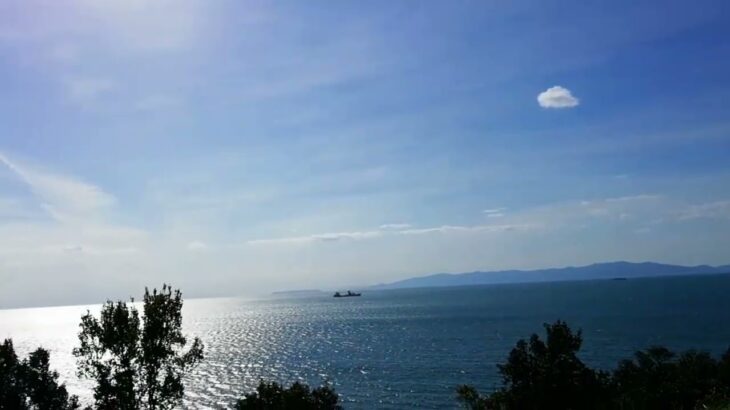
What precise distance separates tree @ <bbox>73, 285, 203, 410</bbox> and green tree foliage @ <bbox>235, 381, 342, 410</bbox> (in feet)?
28.3

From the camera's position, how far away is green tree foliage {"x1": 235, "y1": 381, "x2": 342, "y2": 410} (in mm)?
40406

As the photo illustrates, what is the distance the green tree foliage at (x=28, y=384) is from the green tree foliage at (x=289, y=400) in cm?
2095

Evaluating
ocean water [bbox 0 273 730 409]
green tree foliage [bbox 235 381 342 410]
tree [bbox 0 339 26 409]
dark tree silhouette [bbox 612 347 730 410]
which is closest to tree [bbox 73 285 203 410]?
green tree foliage [bbox 235 381 342 410]

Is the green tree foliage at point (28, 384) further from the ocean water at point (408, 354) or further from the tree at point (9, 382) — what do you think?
the ocean water at point (408, 354)

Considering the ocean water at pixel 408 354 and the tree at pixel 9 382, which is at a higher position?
the tree at pixel 9 382

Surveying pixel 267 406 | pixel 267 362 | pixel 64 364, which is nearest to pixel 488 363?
pixel 267 362

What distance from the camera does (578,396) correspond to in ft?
135

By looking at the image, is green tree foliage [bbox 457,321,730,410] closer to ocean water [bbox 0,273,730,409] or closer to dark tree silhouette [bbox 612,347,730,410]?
dark tree silhouette [bbox 612,347,730,410]

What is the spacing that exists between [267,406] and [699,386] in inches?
1319

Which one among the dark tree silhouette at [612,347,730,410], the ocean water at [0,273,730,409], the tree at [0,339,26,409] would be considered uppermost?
the tree at [0,339,26,409]

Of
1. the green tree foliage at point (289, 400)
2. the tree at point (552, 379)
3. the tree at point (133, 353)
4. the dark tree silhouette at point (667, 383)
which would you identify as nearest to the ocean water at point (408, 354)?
the dark tree silhouette at point (667, 383)

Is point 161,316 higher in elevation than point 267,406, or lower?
higher

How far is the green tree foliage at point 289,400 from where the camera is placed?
40.4m

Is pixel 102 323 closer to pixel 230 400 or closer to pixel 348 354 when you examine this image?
pixel 230 400
